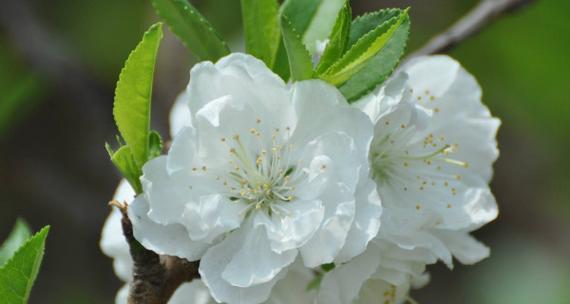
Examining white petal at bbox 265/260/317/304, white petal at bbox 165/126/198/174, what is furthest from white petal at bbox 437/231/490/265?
white petal at bbox 165/126/198/174

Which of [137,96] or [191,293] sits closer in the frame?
[137,96]

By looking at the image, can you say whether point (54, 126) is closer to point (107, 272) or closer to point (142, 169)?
point (107, 272)

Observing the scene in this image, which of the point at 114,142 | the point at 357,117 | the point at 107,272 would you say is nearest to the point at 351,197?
the point at 357,117

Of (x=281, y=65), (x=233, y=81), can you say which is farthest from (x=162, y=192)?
(x=281, y=65)

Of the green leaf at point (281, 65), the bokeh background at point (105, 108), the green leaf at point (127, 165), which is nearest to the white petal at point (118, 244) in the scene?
the green leaf at point (127, 165)

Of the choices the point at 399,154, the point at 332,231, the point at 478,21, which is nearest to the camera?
the point at 332,231

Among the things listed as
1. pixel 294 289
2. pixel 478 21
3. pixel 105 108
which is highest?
pixel 294 289

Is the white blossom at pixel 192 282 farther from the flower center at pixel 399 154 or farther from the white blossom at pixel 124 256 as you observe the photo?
the flower center at pixel 399 154

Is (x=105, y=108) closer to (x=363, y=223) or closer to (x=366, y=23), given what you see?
(x=366, y=23)
